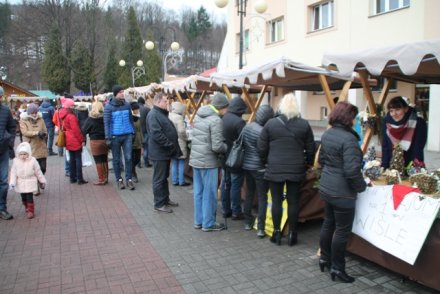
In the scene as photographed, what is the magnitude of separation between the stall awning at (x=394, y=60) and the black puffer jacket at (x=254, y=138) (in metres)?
0.90

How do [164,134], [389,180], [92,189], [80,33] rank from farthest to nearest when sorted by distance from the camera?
[80,33], [92,189], [164,134], [389,180]

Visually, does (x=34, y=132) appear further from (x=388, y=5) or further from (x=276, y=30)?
(x=276, y=30)

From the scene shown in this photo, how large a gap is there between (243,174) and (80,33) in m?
33.3

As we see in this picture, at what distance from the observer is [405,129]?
14.9ft

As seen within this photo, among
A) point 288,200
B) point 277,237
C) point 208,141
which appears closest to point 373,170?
point 288,200

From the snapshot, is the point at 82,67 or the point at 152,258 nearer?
the point at 152,258

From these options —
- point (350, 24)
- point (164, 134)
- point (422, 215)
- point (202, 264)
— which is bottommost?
point (202, 264)

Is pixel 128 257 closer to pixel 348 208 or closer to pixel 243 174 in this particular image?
pixel 243 174

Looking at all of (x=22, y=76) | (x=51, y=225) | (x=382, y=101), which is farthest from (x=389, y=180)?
(x=22, y=76)

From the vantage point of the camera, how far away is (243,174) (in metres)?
5.56

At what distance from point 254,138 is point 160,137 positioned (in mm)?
1685

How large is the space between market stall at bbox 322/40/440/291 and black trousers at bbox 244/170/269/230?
115cm

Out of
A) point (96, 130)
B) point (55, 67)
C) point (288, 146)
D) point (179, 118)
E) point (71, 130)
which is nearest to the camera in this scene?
point (288, 146)

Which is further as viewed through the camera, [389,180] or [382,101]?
[382,101]
